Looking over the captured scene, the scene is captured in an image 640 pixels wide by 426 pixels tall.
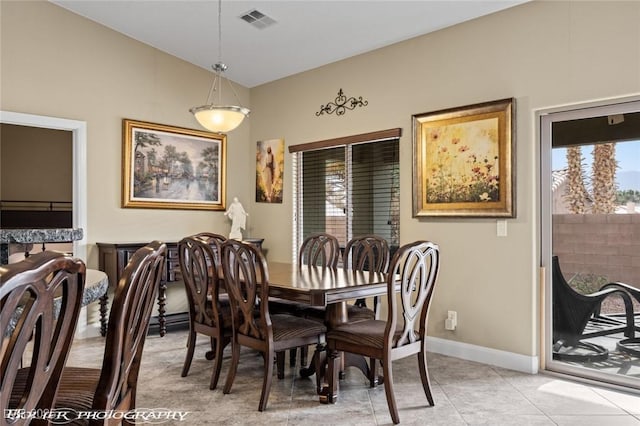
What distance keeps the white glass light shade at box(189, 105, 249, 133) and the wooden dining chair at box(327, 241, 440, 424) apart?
1.82 meters

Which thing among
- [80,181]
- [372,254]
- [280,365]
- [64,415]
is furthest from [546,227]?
[80,181]

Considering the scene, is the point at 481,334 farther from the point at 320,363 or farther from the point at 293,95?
the point at 293,95

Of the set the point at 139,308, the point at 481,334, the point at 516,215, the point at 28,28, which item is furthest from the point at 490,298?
the point at 28,28

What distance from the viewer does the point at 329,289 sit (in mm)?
2760

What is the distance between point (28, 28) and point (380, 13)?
3133mm

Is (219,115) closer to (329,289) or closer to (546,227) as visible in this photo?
(329,289)

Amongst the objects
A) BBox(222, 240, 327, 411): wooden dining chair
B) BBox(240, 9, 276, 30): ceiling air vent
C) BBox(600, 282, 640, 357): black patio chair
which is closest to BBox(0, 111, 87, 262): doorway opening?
BBox(240, 9, 276, 30): ceiling air vent

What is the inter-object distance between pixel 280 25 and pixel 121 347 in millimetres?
3686

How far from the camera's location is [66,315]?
1.02 m

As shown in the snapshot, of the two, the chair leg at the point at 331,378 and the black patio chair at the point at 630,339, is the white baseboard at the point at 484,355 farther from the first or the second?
the chair leg at the point at 331,378

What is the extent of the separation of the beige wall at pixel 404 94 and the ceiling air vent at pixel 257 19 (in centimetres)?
98

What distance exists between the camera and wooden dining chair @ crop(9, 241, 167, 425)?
1.29m

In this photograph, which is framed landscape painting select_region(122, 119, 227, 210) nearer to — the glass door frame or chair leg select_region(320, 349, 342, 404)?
chair leg select_region(320, 349, 342, 404)

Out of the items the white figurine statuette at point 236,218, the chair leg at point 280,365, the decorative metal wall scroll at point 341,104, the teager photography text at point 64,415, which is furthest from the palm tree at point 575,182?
the white figurine statuette at point 236,218
